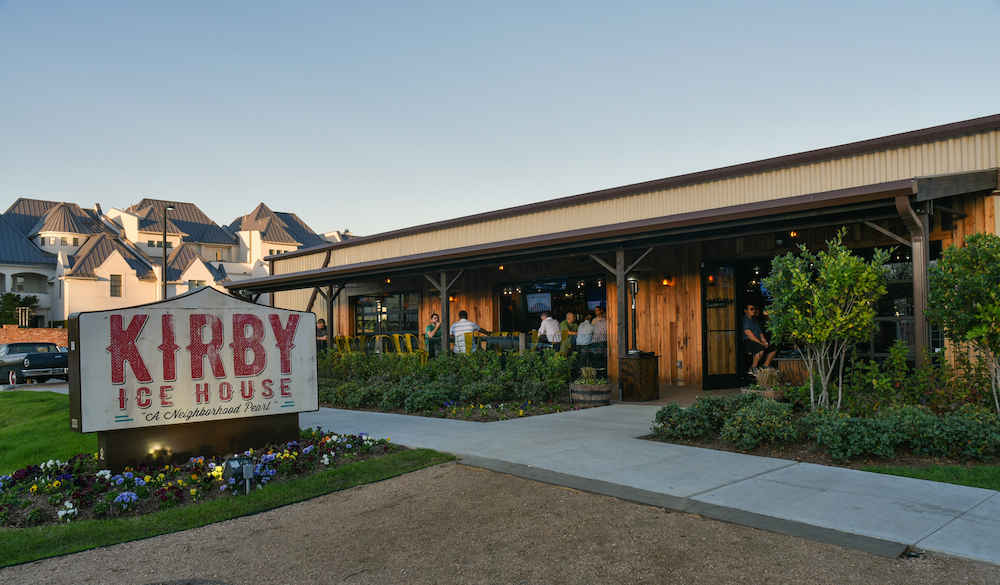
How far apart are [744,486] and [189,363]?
516cm

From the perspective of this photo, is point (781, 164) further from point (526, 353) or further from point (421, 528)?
point (421, 528)

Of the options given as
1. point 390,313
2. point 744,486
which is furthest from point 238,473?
point 390,313

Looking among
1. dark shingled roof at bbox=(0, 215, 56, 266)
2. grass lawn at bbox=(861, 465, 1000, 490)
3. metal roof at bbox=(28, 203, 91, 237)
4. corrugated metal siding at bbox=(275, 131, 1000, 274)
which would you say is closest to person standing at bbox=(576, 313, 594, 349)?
corrugated metal siding at bbox=(275, 131, 1000, 274)

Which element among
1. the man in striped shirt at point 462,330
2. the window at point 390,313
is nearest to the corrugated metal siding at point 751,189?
the window at point 390,313

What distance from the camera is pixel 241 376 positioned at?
266 inches

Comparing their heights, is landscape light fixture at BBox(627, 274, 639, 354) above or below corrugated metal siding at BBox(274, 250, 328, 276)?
below

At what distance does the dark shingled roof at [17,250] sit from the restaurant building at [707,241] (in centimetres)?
4389

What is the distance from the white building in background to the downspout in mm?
43033

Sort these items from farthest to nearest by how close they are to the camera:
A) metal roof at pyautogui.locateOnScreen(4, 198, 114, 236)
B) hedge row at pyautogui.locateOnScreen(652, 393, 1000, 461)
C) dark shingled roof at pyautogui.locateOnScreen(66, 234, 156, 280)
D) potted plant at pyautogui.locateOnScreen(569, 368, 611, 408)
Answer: metal roof at pyautogui.locateOnScreen(4, 198, 114, 236), dark shingled roof at pyautogui.locateOnScreen(66, 234, 156, 280), potted plant at pyautogui.locateOnScreen(569, 368, 611, 408), hedge row at pyautogui.locateOnScreen(652, 393, 1000, 461)

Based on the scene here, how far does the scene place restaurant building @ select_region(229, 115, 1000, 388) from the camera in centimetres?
914

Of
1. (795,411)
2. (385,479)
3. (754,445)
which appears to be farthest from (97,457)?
(795,411)

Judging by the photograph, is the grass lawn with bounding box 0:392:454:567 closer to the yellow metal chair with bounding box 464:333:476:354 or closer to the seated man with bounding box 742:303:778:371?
the yellow metal chair with bounding box 464:333:476:354

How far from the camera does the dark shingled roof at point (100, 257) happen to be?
163ft

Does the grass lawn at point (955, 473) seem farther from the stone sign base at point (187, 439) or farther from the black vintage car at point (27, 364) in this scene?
the black vintage car at point (27, 364)
